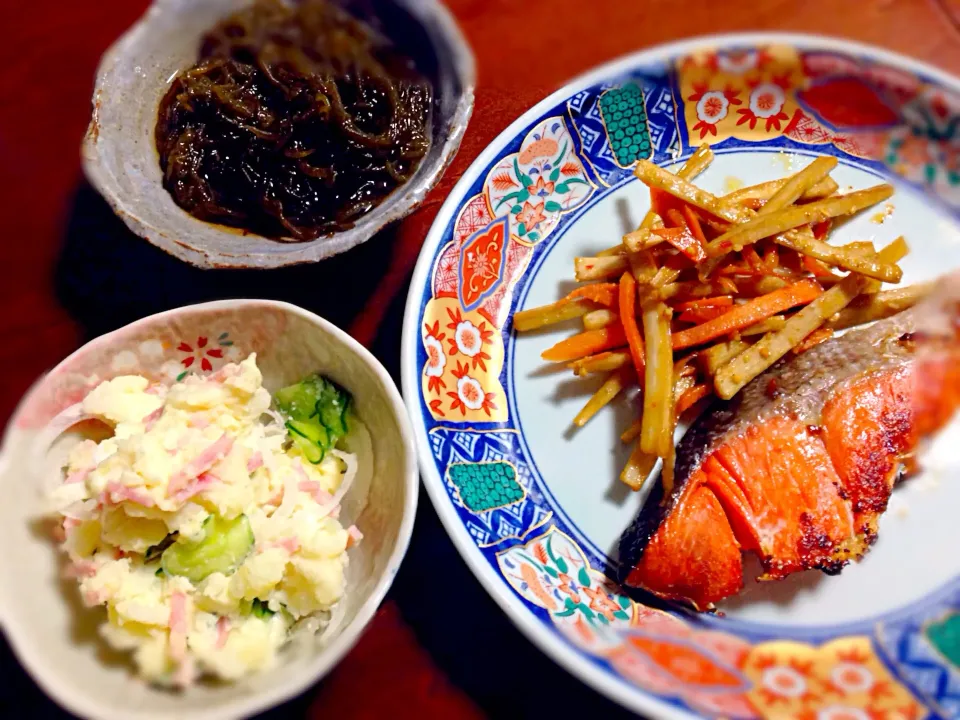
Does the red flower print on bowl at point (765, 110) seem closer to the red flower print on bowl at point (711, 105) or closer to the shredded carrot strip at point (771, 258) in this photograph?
the red flower print on bowl at point (711, 105)

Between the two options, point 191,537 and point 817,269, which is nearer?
point 191,537

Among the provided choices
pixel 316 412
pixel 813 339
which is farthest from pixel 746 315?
pixel 316 412

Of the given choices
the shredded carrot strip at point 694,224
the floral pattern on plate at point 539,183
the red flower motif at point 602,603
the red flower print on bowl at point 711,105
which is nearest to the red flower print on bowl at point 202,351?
the floral pattern on plate at point 539,183

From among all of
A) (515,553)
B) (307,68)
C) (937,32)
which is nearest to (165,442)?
(515,553)

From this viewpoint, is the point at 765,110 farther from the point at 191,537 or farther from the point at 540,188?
the point at 191,537

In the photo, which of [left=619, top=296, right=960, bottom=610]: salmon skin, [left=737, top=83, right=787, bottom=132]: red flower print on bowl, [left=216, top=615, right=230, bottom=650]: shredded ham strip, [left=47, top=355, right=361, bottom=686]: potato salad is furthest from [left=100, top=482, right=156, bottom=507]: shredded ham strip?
[left=737, top=83, right=787, bottom=132]: red flower print on bowl

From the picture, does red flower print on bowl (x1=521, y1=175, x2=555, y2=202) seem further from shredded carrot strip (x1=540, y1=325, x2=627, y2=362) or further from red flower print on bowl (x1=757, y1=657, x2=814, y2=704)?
red flower print on bowl (x1=757, y1=657, x2=814, y2=704)
